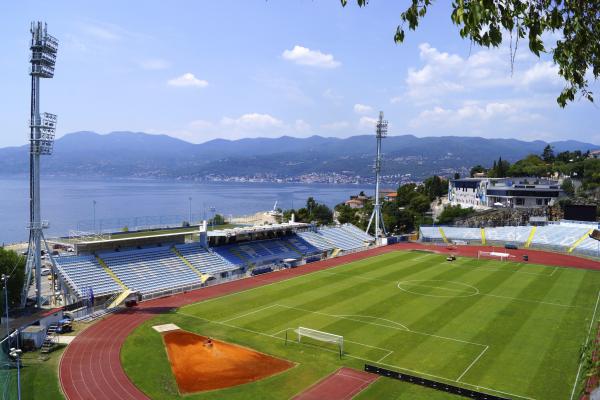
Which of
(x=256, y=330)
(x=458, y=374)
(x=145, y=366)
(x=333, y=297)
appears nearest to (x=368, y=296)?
(x=333, y=297)

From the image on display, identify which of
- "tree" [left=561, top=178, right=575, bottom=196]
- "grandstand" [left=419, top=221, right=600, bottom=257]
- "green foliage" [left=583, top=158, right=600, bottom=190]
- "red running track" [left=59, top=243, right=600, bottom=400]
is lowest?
"red running track" [left=59, top=243, right=600, bottom=400]

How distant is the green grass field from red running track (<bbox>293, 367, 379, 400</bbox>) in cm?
52

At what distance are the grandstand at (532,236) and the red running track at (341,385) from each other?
56492mm

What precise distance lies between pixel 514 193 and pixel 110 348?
10558cm

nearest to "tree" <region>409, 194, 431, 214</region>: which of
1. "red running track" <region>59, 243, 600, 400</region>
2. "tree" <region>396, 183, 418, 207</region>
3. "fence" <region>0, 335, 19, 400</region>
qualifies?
"tree" <region>396, 183, 418, 207</region>

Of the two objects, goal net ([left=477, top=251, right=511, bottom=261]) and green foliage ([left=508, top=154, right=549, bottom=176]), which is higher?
green foliage ([left=508, top=154, right=549, bottom=176])

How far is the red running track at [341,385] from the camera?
79.8 feet

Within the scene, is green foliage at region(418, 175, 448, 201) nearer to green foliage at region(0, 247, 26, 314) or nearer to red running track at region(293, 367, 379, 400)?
green foliage at region(0, 247, 26, 314)

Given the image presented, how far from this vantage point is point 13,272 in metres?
40.9

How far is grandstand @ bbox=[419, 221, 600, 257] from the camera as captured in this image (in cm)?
7288

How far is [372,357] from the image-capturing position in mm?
29203

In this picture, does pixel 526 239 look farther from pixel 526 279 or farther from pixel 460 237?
pixel 526 279

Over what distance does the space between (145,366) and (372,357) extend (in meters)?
13.4

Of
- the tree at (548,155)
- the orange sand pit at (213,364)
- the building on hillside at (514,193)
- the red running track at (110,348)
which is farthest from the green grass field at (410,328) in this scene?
the tree at (548,155)
